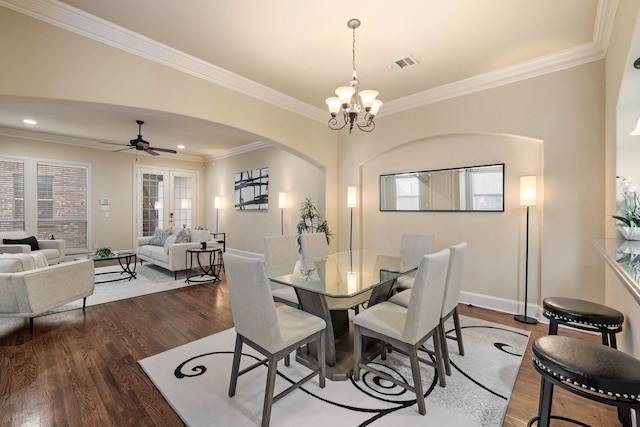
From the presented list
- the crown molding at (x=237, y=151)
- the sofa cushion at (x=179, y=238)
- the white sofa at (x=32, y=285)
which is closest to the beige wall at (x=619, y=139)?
the white sofa at (x=32, y=285)

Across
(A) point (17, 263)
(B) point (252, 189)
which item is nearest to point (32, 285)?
(A) point (17, 263)

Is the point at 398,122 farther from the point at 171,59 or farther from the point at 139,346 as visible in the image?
the point at 139,346

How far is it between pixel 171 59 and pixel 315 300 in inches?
114

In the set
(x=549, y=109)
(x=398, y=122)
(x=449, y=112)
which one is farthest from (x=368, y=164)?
(x=549, y=109)

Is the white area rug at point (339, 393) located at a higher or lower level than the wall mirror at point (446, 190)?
lower

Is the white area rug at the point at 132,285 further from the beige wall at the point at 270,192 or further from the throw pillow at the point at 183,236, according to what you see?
the beige wall at the point at 270,192

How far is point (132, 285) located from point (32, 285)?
6.35 feet

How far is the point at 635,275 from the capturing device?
3.41 ft

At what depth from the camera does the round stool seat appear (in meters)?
1.70

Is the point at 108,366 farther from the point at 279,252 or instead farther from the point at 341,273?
the point at 341,273

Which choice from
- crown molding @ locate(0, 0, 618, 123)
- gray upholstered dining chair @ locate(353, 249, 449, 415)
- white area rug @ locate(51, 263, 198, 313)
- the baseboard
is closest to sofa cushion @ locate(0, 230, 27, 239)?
white area rug @ locate(51, 263, 198, 313)

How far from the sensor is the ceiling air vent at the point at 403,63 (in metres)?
3.12

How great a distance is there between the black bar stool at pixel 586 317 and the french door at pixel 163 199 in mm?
7614

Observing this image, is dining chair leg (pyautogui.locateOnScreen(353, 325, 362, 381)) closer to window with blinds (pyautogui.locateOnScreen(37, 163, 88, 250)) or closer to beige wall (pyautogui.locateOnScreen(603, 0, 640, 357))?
beige wall (pyautogui.locateOnScreen(603, 0, 640, 357))
